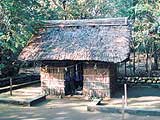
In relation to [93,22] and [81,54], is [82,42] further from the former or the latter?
[93,22]

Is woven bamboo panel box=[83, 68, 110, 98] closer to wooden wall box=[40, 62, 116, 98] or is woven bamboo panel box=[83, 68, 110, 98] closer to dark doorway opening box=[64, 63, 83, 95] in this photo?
wooden wall box=[40, 62, 116, 98]

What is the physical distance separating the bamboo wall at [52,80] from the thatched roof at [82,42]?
0.98 metres

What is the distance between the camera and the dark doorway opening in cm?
1812

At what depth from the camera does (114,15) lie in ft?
108

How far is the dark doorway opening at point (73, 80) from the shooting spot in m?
18.1

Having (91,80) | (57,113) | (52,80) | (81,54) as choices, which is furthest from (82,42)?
(57,113)

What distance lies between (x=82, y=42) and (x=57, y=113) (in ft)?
16.2

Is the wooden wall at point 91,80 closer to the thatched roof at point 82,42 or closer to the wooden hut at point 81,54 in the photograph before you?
the wooden hut at point 81,54

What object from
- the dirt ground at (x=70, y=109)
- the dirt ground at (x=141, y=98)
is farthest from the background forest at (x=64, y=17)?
the dirt ground at (x=70, y=109)

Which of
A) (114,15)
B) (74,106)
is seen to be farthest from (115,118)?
(114,15)

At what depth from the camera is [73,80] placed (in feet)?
62.3

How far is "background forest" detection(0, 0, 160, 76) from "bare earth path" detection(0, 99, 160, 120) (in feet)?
15.0

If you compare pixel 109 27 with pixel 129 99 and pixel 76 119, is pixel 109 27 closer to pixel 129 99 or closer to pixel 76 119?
pixel 129 99

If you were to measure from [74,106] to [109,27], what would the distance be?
5.37 metres
